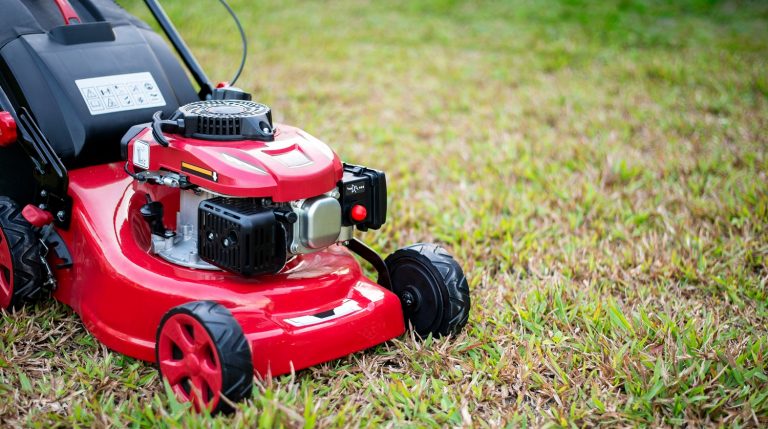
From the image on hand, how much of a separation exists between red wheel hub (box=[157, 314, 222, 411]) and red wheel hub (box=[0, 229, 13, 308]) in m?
0.72

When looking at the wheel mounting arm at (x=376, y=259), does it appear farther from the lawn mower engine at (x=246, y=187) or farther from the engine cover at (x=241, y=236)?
the engine cover at (x=241, y=236)

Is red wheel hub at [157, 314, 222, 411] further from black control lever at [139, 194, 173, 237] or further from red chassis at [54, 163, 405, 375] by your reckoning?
black control lever at [139, 194, 173, 237]

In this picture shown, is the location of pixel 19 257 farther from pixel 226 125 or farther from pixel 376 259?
pixel 376 259

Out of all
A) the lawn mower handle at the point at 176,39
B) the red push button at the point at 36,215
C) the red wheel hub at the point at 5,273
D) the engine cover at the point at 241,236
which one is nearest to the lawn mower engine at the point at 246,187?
the engine cover at the point at 241,236

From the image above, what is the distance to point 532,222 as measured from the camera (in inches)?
144

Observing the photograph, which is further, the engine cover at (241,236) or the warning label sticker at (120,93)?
the warning label sticker at (120,93)

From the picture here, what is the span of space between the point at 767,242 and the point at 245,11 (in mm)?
6326

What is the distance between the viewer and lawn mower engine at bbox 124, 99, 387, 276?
2.16 m

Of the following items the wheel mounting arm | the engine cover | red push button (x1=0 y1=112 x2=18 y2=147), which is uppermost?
red push button (x1=0 y1=112 x2=18 y2=147)

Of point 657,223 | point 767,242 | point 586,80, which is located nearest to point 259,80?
point 586,80

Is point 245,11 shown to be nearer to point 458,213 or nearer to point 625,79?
point 625,79

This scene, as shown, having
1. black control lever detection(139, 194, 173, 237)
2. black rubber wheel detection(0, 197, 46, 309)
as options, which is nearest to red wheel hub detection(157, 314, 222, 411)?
black control lever detection(139, 194, 173, 237)

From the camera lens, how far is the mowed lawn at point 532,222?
2.24 meters

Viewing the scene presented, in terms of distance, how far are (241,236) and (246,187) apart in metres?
0.14
